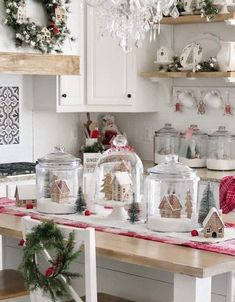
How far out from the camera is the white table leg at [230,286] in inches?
120

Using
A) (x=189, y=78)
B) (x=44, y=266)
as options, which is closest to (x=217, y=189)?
(x=189, y=78)

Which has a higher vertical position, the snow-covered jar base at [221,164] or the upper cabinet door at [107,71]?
the upper cabinet door at [107,71]

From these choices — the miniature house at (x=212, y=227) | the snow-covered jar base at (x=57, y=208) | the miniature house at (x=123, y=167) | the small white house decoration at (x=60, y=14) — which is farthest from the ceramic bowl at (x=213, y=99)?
the miniature house at (x=212, y=227)

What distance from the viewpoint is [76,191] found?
153 inches

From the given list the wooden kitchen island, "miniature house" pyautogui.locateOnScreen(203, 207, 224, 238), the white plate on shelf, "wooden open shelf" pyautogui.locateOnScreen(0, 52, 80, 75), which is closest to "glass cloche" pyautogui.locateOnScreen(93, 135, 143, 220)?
the wooden kitchen island

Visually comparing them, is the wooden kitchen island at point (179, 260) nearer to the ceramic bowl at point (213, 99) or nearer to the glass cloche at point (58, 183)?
the glass cloche at point (58, 183)

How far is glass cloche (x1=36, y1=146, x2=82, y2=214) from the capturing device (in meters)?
3.74

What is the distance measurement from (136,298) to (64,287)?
0.55 meters

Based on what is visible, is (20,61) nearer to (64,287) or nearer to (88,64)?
(88,64)

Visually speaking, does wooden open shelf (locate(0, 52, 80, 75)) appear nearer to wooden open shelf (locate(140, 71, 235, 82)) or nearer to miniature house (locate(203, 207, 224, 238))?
wooden open shelf (locate(140, 71, 235, 82))

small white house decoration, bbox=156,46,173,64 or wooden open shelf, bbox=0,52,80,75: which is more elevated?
small white house decoration, bbox=156,46,173,64

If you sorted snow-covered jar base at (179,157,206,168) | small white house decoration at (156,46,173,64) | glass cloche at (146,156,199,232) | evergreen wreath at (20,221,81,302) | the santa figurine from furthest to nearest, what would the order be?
the santa figurine, small white house decoration at (156,46,173,64), snow-covered jar base at (179,157,206,168), glass cloche at (146,156,199,232), evergreen wreath at (20,221,81,302)

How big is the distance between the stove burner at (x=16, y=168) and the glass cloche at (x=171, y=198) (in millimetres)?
2089

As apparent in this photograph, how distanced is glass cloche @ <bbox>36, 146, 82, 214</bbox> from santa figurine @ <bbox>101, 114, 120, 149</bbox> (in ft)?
7.54
